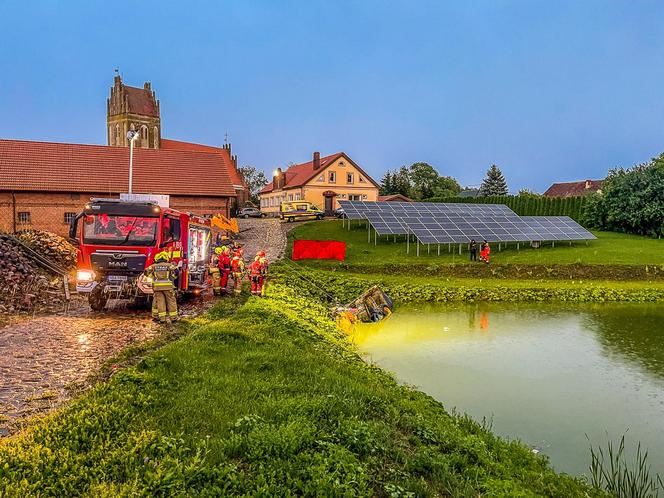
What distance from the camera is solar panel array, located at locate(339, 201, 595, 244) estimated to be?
3500cm

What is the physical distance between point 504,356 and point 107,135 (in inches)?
3055

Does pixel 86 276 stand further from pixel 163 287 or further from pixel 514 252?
pixel 514 252

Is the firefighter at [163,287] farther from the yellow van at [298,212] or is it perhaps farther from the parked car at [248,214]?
the parked car at [248,214]

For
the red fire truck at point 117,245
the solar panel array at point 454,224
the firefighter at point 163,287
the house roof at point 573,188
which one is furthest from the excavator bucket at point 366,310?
the house roof at point 573,188

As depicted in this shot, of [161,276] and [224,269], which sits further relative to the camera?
[224,269]

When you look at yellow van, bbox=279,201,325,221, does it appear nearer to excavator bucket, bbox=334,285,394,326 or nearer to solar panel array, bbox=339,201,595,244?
solar panel array, bbox=339,201,595,244

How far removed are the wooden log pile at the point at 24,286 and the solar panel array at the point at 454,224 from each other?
22.0m

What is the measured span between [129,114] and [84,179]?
37451 mm

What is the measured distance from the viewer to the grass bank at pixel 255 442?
4.96 meters

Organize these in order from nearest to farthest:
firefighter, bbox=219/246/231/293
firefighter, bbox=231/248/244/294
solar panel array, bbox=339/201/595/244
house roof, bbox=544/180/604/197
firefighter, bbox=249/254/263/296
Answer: firefighter, bbox=249/254/263/296
firefighter, bbox=231/248/244/294
firefighter, bbox=219/246/231/293
solar panel array, bbox=339/201/595/244
house roof, bbox=544/180/604/197

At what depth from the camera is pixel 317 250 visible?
31.8 meters

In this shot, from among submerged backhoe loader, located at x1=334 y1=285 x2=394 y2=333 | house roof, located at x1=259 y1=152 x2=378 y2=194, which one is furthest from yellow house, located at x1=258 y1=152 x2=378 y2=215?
submerged backhoe loader, located at x1=334 y1=285 x2=394 y2=333

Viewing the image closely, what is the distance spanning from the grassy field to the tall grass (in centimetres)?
2322

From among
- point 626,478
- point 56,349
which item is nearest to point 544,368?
point 626,478
